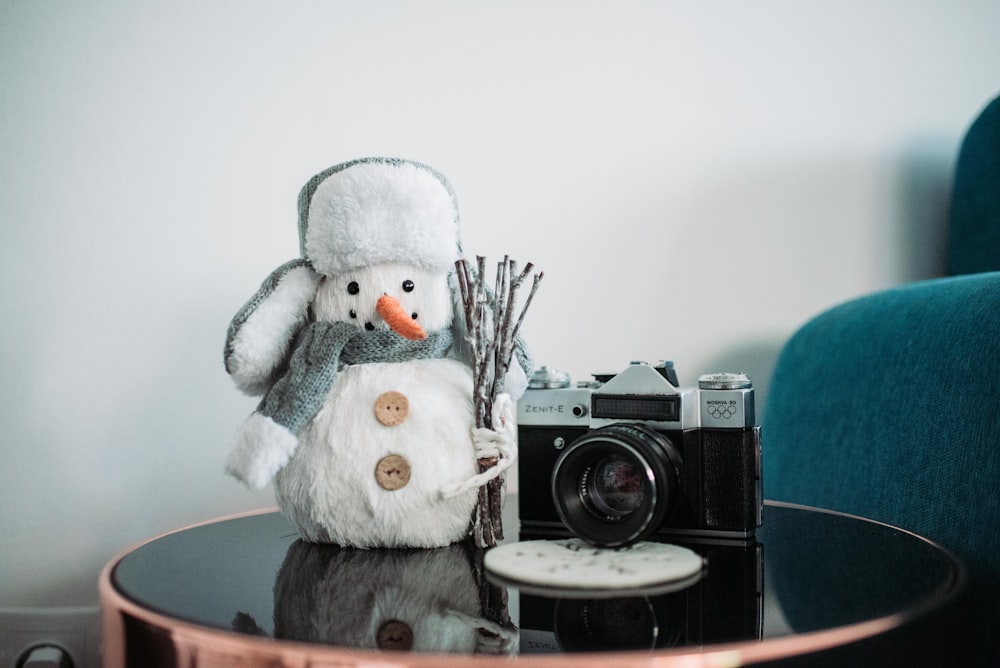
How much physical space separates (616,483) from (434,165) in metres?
0.51

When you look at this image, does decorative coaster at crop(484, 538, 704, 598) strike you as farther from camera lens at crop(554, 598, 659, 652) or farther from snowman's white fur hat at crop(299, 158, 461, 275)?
snowman's white fur hat at crop(299, 158, 461, 275)

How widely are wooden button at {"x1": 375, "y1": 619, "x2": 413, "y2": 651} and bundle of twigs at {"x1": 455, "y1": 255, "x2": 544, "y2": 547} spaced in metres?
→ 0.18

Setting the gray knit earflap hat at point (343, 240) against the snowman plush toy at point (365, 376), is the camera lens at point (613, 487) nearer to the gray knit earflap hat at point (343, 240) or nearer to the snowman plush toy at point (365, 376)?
the snowman plush toy at point (365, 376)

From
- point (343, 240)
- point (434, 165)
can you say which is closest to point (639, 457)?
point (343, 240)

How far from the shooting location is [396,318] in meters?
0.61

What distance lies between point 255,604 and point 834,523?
0.52 m

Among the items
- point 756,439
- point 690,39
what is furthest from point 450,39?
point 756,439

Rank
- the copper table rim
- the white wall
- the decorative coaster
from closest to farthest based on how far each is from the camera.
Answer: the copper table rim < the decorative coaster < the white wall

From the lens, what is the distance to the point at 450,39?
960 mm

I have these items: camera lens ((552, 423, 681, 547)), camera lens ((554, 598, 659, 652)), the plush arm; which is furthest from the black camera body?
the plush arm

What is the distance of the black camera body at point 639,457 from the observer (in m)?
0.59

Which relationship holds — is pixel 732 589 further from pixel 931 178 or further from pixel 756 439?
pixel 931 178

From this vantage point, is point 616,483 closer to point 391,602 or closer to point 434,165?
point 391,602

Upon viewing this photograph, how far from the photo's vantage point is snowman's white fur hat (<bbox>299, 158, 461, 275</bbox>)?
0.61 meters
